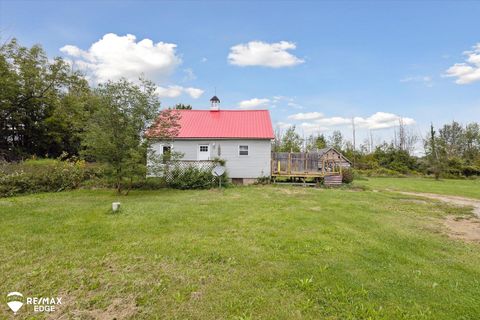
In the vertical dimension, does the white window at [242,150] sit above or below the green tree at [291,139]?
below

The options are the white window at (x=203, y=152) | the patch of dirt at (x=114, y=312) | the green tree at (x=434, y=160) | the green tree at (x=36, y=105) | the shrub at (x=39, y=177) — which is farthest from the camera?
the green tree at (x=434, y=160)

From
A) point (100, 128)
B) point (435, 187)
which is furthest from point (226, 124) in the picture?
point (435, 187)

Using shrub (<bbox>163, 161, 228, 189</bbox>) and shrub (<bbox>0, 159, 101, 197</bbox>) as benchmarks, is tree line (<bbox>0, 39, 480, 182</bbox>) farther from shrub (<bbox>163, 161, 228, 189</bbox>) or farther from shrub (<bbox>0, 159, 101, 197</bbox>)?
shrub (<bbox>163, 161, 228, 189</bbox>)

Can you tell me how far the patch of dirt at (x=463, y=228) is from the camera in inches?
221

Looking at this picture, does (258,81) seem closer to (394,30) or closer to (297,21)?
(297,21)

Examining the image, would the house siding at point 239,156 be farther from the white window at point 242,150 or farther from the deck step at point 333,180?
the deck step at point 333,180

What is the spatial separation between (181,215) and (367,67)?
15024mm

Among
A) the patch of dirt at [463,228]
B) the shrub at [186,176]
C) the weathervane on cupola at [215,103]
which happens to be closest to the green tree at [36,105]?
the weathervane on cupola at [215,103]

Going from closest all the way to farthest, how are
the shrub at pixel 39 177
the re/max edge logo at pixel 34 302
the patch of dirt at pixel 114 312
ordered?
the patch of dirt at pixel 114 312 < the re/max edge logo at pixel 34 302 < the shrub at pixel 39 177

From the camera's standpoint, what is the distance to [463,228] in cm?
632

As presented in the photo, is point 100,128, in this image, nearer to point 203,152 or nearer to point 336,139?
point 203,152

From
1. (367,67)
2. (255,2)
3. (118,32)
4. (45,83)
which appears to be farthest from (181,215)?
(45,83)

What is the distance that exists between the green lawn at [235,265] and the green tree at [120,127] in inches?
138

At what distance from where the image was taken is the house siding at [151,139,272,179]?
1492 cm
